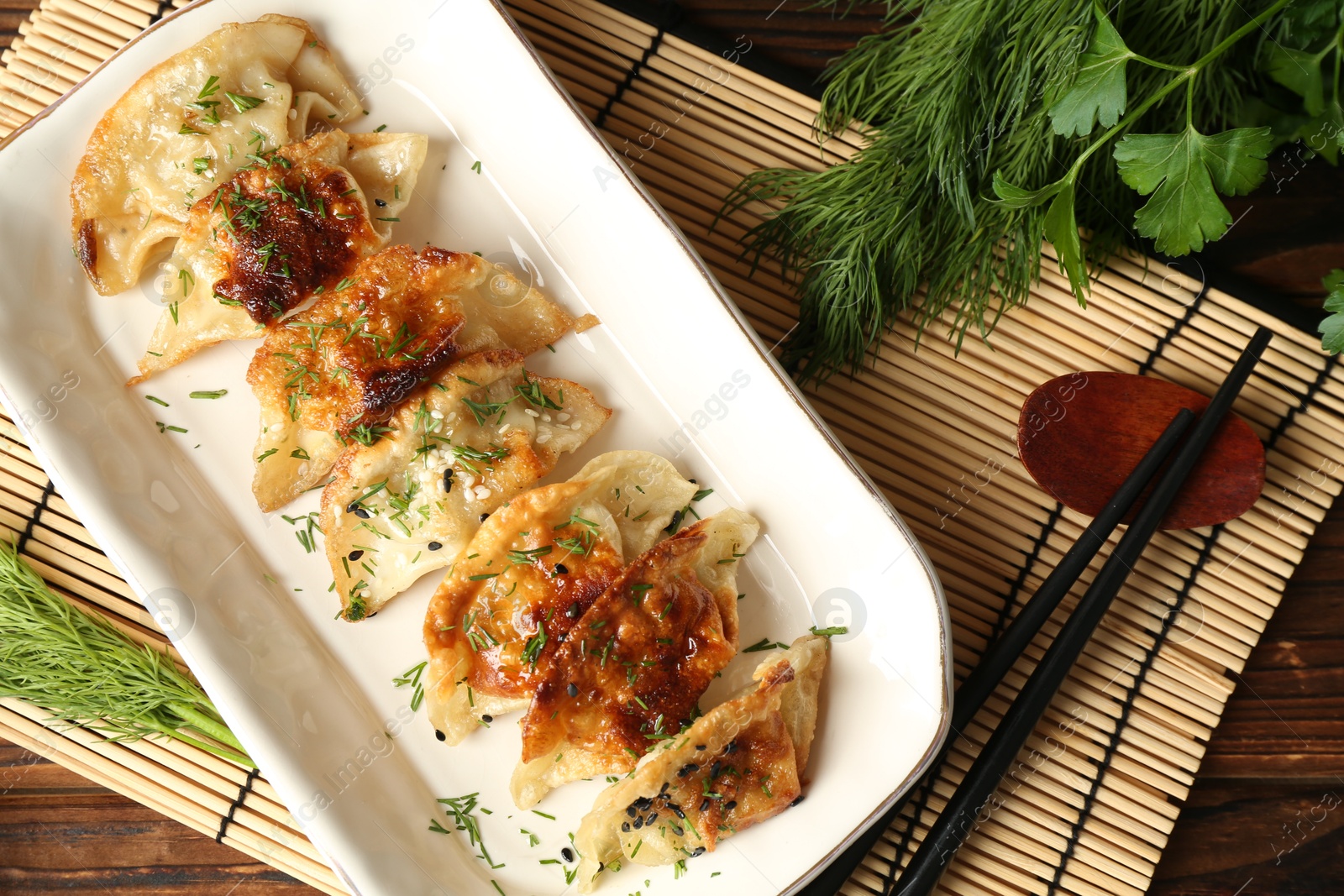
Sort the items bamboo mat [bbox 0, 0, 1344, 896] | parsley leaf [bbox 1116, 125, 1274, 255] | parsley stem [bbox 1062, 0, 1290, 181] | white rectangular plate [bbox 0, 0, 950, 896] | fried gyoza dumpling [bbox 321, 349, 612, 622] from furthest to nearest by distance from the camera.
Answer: bamboo mat [bbox 0, 0, 1344, 896]
fried gyoza dumpling [bbox 321, 349, 612, 622]
white rectangular plate [bbox 0, 0, 950, 896]
parsley leaf [bbox 1116, 125, 1274, 255]
parsley stem [bbox 1062, 0, 1290, 181]

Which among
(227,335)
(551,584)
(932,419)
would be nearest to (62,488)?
(227,335)

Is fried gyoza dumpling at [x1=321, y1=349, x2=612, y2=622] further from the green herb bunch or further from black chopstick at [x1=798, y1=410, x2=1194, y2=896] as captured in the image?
black chopstick at [x1=798, y1=410, x2=1194, y2=896]

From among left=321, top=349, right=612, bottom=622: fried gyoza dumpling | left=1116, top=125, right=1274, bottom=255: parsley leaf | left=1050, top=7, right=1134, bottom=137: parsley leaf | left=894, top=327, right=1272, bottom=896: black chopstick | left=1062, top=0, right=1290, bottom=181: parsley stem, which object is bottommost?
left=894, top=327, right=1272, bottom=896: black chopstick

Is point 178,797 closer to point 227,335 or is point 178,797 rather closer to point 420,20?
Result: point 227,335

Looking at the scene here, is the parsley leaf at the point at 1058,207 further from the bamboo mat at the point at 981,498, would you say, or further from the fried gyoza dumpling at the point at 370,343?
the fried gyoza dumpling at the point at 370,343

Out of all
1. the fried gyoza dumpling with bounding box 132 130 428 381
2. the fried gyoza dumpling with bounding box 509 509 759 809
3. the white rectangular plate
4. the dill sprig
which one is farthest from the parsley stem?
the dill sprig

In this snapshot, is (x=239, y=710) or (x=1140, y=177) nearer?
(x=1140, y=177)
